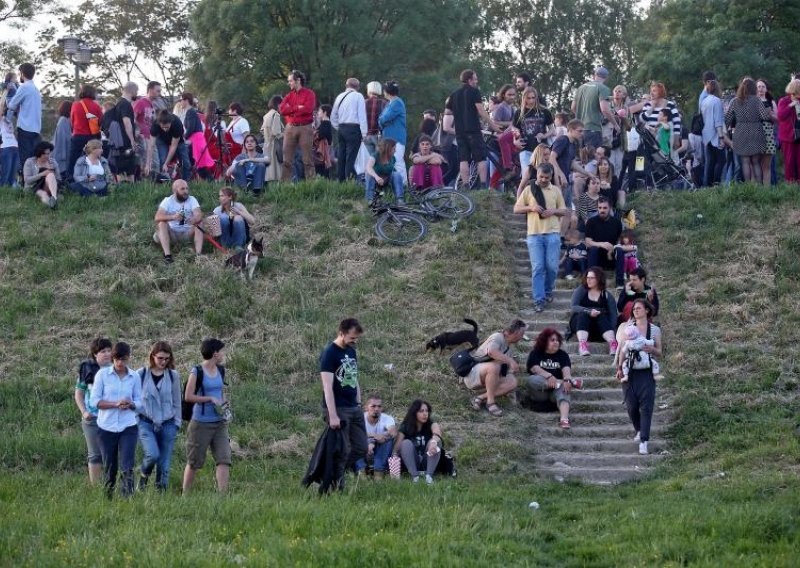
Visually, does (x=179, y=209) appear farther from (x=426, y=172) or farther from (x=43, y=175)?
(x=426, y=172)

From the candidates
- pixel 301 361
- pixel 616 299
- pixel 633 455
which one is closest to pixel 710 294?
pixel 616 299

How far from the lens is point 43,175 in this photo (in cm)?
2242

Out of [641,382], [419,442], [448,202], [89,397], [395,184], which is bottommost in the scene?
[419,442]

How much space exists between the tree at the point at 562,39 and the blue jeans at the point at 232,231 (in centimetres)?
3141

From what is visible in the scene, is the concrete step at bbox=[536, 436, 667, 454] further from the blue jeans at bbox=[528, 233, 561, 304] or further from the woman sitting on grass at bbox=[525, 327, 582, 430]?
the blue jeans at bbox=[528, 233, 561, 304]

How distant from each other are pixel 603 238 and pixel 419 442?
247 inches

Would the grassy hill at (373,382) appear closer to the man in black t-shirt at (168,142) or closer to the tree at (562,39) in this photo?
the man in black t-shirt at (168,142)

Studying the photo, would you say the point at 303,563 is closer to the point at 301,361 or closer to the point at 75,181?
the point at 301,361

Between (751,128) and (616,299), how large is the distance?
4.49 metres

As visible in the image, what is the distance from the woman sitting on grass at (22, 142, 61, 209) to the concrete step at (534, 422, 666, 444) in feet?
32.3

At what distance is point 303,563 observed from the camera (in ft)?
32.8

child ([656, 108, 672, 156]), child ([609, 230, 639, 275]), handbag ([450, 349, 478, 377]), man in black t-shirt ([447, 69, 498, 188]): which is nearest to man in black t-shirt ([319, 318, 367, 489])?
handbag ([450, 349, 478, 377])

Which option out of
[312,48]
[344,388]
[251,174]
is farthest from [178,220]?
[312,48]

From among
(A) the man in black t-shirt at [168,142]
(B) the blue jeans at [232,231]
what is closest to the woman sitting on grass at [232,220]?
(B) the blue jeans at [232,231]
